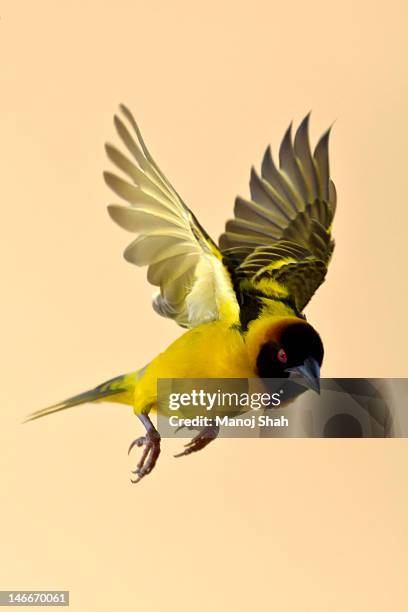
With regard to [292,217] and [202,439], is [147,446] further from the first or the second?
[292,217]

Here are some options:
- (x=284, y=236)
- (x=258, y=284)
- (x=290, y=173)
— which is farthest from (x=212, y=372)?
(x=290, y=173)

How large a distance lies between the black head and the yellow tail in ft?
1.09

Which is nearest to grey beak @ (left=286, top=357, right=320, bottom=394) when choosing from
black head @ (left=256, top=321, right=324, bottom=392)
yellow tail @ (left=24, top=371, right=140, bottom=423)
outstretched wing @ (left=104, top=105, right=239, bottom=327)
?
black head @ (left=256, top=321, right=324, bottom=392)

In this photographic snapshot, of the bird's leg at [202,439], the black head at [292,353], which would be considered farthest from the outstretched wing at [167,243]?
the bird's leg at [202,439]

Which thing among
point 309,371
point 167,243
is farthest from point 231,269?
point 309,371

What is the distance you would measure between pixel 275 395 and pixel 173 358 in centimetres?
23

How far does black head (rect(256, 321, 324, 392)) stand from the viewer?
190 cm

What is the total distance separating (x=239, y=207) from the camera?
2.11 m

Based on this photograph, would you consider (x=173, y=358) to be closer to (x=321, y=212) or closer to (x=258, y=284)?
(x=258, y=284)

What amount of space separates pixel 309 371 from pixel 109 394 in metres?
0.49

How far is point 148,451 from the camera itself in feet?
6.84

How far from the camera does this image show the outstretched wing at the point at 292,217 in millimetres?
2082

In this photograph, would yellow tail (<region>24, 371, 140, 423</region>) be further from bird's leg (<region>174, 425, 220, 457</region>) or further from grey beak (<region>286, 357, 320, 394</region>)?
grey beak (<region>286, 357, 320, 394</region>)

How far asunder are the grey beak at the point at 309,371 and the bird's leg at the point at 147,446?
34 cm
